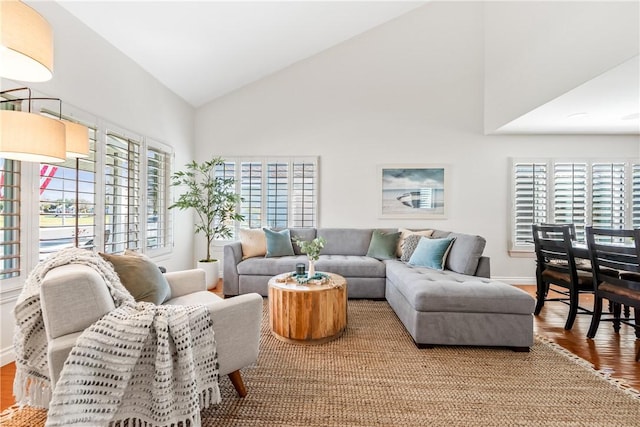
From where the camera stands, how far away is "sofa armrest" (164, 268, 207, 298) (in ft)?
7.66

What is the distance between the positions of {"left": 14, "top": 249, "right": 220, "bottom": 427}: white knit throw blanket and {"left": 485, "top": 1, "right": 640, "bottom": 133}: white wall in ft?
11.3

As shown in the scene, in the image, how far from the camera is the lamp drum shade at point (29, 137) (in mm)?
1396

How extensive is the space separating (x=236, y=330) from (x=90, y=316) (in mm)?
668

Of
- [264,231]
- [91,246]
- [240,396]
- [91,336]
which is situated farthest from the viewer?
[264,231]

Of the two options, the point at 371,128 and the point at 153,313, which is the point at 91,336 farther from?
the point at 371,128

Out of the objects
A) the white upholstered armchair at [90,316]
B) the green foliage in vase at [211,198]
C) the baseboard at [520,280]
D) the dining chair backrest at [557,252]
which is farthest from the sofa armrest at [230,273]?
the baseboard at [520,280]

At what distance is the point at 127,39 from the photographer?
304cm

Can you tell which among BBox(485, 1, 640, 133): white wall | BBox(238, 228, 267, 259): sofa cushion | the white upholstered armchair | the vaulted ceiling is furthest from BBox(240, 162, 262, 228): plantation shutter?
BBox(485, 1, 640, 133): white wall

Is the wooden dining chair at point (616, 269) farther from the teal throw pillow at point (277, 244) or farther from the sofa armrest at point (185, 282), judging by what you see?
the sofa armrest at point (185, 282)

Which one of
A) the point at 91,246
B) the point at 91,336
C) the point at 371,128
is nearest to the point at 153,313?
the point at 91,336

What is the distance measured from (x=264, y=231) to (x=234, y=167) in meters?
1.39

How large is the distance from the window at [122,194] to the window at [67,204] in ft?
0.65

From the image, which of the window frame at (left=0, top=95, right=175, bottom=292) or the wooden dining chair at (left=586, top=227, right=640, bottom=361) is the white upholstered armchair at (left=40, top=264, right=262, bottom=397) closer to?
the window frame at (left=0, top=95, right=175, bottom=292)

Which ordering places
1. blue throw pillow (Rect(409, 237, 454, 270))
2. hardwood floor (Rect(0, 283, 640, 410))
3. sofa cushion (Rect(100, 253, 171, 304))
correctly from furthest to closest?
blue throw pillow (Rect(409, 237, 454, 270))
hardwood floor (Rect(0, 283, 640, 410))
sofa cushion (Rect(100, 253, 171, 304))
